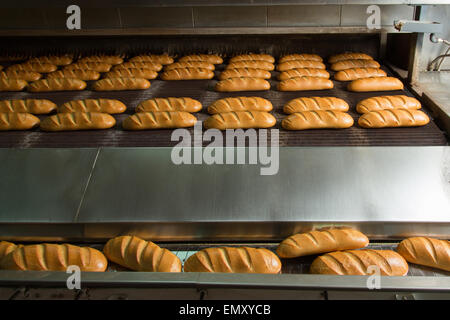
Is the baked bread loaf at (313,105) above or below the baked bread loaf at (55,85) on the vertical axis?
below

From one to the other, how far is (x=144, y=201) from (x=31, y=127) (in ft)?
4.29

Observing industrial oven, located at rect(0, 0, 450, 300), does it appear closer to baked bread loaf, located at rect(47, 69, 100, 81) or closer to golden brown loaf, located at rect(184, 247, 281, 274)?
golden brown loaf, located at rect(184, 247, 281, 274)

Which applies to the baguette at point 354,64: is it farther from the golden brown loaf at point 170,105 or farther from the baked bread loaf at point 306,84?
the golden brown loaf at point 170,105

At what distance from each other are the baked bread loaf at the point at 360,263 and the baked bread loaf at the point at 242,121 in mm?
1150

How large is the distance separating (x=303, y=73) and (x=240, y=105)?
0.90 m

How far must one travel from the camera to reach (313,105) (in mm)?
2738

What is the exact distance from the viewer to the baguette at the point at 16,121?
265 centimetres

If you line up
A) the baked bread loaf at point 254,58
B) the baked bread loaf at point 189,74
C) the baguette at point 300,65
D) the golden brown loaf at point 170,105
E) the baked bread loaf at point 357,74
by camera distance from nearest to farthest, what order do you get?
the golden brown loaf at point 170,105, the baked bread loaf at point 357,74, the baked bread loaf at point 189,74, the baguette at point 300,65, the baked bread loaf at point 254,58

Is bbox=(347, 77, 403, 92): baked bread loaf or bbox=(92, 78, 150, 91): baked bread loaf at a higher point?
bbox=(92, 78, 150, 91): baked bread loaf

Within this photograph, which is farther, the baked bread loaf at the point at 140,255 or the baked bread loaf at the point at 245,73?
the baked bread loaf at the point at 245,73

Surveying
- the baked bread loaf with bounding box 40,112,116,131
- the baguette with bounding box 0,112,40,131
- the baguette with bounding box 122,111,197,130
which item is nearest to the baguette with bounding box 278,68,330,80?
the baguette with bounding box 122,111,197,130

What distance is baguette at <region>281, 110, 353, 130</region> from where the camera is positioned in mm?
2500

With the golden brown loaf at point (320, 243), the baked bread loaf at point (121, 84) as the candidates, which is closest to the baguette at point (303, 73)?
the baked bread loaf at point (121, 84)

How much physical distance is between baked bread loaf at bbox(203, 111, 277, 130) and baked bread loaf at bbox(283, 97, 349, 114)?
0.24m
